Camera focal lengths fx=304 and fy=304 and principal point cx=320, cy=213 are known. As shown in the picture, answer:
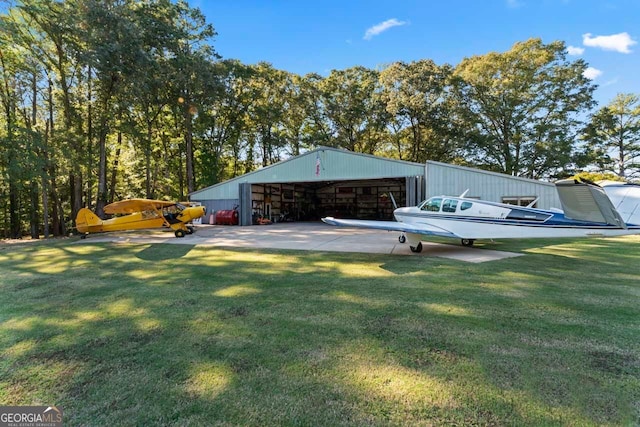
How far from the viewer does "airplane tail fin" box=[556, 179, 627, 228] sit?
5.81 m

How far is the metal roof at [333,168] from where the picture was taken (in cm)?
1846

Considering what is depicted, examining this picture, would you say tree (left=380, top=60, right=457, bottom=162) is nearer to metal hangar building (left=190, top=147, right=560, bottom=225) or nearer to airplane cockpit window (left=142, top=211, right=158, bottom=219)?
metal hangar building (left=190, top=147, right=560, bottom=225)

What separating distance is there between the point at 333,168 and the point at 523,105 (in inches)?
792

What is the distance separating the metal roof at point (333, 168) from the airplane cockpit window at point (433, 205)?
7969 mm

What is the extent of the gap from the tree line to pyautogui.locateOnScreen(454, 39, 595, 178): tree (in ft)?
0.32

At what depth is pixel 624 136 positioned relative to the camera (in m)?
27.7

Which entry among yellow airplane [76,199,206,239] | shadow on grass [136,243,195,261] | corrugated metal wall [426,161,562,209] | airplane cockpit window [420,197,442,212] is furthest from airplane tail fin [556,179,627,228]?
yellow airplane [76,199,206,239]

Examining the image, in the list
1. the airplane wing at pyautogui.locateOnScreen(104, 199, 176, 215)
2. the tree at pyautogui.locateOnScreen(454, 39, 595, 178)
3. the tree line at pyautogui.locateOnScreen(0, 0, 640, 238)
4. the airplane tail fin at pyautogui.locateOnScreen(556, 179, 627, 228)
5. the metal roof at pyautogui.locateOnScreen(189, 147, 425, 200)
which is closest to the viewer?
the airplane tail fin at pyautogui.locateOnScreen(556, 179, 627, 228)

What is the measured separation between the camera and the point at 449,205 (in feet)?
31.5

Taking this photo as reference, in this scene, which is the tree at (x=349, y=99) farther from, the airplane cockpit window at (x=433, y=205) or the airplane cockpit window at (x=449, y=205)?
the airplane cockpit window at (x=449, y=205)

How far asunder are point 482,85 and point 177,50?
85.5 ft

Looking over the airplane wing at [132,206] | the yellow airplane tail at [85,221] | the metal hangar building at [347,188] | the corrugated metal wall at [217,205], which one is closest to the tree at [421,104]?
the metal hangar building at [347,188]

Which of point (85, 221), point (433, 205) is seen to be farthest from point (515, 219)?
point (85, 221)

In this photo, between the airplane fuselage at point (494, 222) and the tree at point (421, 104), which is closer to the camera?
the airplane fuselage at point (494, 222)
